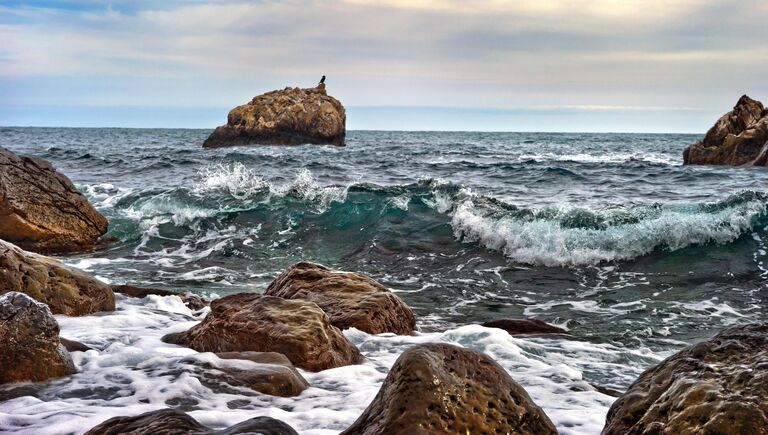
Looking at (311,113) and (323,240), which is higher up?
(311,113)

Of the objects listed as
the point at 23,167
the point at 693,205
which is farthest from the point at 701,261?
the point at 23,167

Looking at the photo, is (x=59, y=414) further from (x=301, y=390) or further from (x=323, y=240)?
(x=323, y=240)

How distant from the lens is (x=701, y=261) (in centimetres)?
1031

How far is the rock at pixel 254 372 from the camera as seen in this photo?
4242 millimetres

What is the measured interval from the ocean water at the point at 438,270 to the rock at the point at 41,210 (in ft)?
2.09

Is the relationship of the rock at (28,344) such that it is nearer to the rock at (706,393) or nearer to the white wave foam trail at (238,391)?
the white wave foam trail at (238,391)

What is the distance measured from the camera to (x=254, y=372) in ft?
14.3

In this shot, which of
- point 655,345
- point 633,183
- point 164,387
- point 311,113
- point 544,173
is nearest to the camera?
point 164,387

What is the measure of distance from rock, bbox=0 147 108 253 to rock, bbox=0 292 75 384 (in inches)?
249

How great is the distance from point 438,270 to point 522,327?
3594mm

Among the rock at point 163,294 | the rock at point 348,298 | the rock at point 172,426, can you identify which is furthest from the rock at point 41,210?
the rock at point 172,426

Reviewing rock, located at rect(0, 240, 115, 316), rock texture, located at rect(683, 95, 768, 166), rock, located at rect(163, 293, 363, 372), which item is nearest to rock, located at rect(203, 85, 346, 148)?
rock texture, located at rect(683, 95, 768, 166)

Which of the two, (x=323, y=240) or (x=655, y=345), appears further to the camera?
(x=323, y=240)

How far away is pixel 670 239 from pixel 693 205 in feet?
6.28
